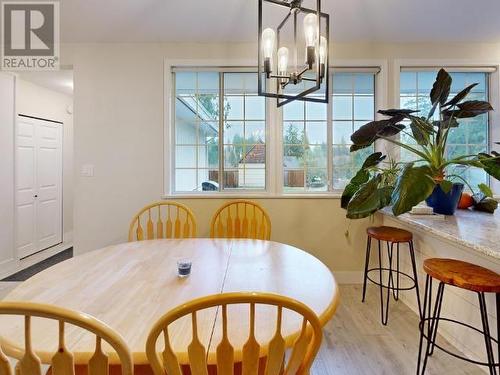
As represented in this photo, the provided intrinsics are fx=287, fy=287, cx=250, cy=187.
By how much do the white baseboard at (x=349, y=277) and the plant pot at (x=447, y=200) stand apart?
3.62ft

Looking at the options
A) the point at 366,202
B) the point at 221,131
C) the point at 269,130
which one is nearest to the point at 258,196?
the point at 269,130

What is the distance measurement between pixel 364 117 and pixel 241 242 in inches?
82.5

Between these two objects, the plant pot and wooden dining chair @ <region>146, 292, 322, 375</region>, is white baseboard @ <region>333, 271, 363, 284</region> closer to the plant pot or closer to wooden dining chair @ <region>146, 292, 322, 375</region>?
the plant pot

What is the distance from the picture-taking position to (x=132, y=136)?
9.93 ft

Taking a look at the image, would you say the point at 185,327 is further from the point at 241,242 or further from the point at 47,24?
the point at 47,24

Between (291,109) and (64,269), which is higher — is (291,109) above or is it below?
above

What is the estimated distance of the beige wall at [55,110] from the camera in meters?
3.65

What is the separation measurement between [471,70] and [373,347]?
3008mm

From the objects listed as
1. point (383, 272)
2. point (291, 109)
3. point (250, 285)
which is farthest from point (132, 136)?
point (383, 272)

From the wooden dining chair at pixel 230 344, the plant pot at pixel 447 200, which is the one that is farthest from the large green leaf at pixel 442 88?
the wooden dining chair at pixel 230 344

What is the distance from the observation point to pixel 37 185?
12.9 feet

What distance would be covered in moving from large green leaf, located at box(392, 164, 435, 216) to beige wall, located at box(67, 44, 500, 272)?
116 cm

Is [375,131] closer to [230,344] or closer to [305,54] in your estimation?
[305,54]

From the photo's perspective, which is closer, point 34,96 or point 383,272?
point 383,272
